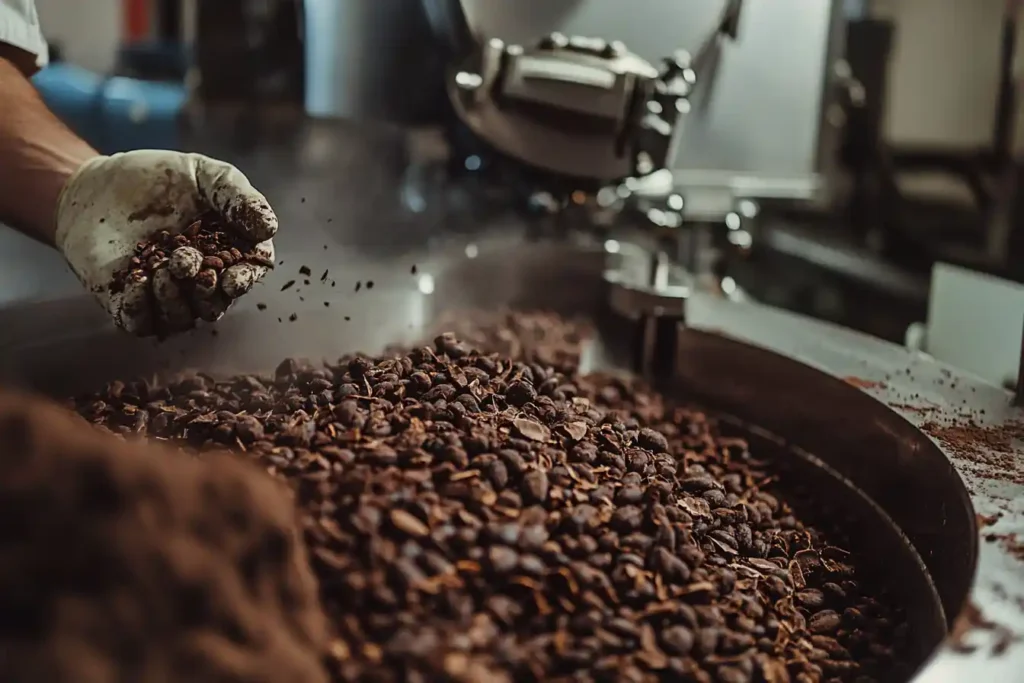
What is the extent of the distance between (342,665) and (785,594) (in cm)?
35

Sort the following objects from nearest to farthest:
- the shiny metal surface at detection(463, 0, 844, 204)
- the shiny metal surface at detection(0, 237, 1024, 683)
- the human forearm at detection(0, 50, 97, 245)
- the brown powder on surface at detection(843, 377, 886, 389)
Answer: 1. the shiny metal surface at detection(0, 237, 1024, 683)
2. the human forearm at detection(0, 50, 97, 245)
3. the brown powder on surface at detection(843, 377, 886, 389)
4. the shiny metal surface at detection(463, 0, 844, 204)

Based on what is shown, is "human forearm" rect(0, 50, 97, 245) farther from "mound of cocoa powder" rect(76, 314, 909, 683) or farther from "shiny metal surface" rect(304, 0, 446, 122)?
"shiny metal surface" rect(304, 0, 446, 122)

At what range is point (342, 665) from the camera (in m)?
0.48

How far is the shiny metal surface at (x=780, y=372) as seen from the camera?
651 mm

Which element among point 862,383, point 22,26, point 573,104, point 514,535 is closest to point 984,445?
point 862,383

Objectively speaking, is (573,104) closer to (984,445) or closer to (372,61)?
(372,61)

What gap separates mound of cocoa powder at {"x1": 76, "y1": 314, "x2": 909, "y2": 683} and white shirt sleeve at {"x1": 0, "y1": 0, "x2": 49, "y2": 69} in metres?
0.34

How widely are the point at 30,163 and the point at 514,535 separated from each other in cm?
56

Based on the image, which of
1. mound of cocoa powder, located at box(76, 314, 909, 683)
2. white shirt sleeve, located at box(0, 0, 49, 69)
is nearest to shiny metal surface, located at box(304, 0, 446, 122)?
white shirt sleeve, located at box(0, 0, 49, 69)

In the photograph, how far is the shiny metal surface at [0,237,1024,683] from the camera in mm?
651

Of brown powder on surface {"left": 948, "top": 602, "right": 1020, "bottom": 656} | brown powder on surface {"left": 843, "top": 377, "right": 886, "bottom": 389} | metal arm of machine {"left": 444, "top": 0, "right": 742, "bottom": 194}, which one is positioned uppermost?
metal arm of machine {"left": 444, "top": 0, "right": 742, "bottom": 194}

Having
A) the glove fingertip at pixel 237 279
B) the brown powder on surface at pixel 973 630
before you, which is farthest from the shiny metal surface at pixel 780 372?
the glove fingertip at pixel 237 279

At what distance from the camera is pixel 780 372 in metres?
0.99

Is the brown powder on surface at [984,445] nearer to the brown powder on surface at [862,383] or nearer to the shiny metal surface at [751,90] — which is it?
the brown powder on surface at [862,383]
